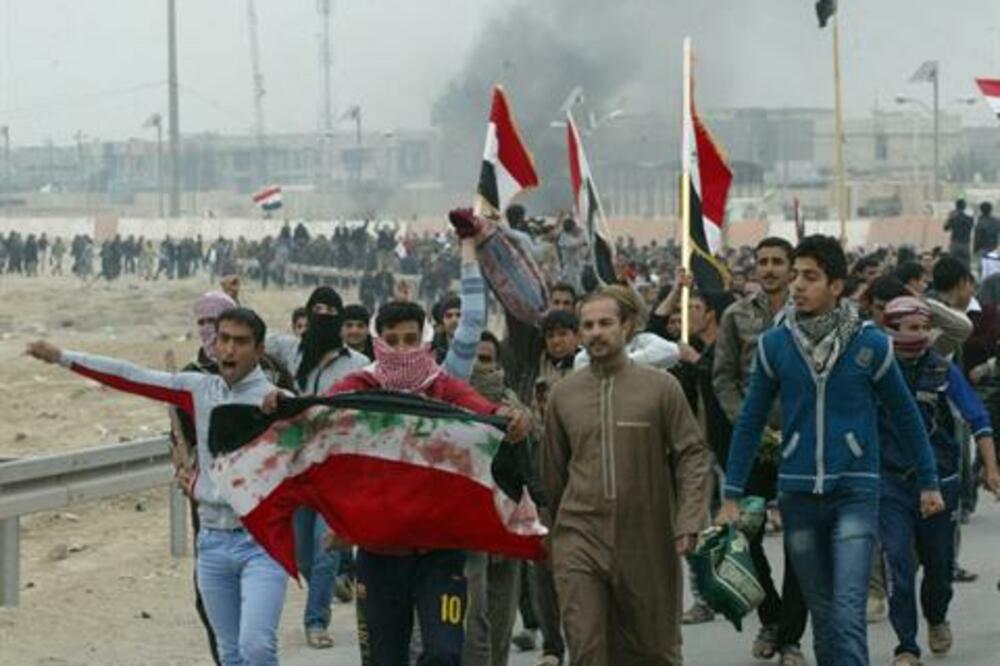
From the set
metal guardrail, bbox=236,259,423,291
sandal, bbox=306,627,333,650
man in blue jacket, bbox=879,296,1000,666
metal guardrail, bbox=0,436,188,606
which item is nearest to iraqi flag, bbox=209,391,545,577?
man in blue jacket, bbox=879,296,1000,666

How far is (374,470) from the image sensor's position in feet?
28.5

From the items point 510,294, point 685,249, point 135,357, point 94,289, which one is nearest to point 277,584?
point 510,294

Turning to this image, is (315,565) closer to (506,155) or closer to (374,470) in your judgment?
(506,155)

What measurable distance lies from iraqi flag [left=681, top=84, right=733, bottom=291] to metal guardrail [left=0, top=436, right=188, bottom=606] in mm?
2998

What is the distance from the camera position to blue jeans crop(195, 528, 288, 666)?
343 inches

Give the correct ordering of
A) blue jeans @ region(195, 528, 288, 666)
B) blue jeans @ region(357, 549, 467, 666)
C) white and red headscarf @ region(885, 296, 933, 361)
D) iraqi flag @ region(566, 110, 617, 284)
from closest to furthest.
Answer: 1. blue jeans @ region(357, 549, 467, 666)
2. blue jeans @ region(195, 528, 288, 666)
3. white and red headscarf @ region(885, 296, 933, 361)
4. iraqi flag @ region(566, 110, 617, 284)

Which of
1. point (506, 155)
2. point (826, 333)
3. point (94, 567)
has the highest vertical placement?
point (506, 155)

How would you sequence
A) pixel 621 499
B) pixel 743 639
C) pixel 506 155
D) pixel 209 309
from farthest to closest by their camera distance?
1. pixel 506 155
2. pixel 743 639
3. pixel 209 309
4. pixel 621 499

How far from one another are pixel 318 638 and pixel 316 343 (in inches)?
56.4

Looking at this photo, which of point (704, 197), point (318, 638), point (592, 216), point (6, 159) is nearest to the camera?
point (318, 638)

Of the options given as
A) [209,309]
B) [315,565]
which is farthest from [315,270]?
[209,309]

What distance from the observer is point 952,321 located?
11.5 meters

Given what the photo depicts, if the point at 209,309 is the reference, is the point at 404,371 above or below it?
below

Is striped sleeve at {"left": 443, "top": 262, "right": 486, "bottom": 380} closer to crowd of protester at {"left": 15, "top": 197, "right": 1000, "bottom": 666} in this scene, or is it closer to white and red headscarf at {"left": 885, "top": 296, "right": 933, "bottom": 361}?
crowd of protester at {"left": 15, "top": 197, "right": 1000, "bottom": 666}
